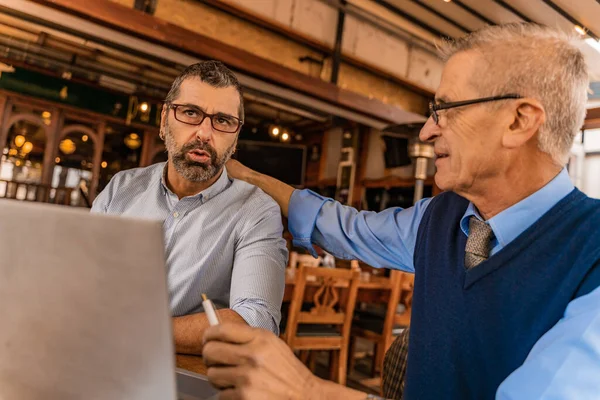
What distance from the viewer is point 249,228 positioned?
1469mm

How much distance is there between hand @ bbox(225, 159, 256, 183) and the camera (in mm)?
1688

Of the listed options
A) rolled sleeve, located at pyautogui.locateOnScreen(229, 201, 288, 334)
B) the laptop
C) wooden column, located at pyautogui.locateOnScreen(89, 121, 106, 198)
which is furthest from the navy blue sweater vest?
wooden column, located at pyautogui.locateOnScreen(89, 121, 106, 198)

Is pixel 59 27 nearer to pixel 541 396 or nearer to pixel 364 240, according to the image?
pixel 364 240

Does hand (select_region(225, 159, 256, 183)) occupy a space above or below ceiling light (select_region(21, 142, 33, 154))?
below

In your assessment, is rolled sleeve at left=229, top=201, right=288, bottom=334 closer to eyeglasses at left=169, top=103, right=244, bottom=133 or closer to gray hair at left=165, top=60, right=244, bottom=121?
eyeglasses at left=169, top=103, right=244, bottom=133

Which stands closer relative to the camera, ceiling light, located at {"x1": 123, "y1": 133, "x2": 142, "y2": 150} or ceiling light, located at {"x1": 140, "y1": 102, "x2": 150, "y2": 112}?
ceiling light, located at {"x1": 140, "y1": 102, "x2": 150, "y2": 112}

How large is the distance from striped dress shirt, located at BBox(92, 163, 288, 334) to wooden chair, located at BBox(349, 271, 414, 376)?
246 cm

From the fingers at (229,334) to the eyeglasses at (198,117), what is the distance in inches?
39.3

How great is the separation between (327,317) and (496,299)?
2.62 m

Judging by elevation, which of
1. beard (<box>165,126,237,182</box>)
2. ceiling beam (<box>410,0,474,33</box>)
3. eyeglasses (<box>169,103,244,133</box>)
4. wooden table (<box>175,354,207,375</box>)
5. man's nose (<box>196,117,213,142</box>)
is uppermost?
ceiling beam (<box>410,0,474,33</box>)

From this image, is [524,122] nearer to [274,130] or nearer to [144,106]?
[144,106]

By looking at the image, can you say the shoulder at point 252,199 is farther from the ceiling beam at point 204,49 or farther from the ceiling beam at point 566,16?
the ceiling beam at point 566,16

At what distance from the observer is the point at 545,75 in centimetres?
102

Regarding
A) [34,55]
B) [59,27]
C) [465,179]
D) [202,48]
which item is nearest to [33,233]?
[465,179]
